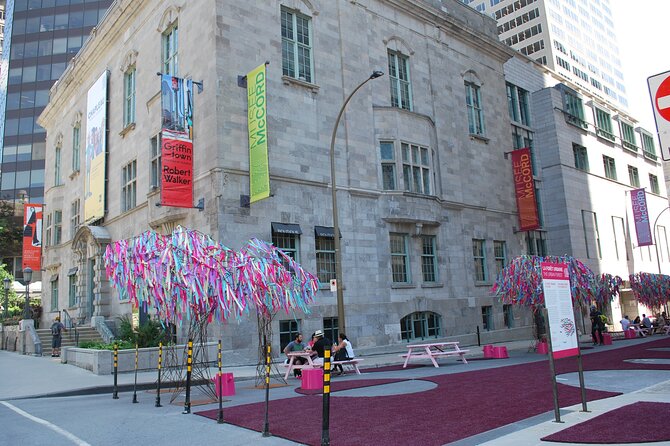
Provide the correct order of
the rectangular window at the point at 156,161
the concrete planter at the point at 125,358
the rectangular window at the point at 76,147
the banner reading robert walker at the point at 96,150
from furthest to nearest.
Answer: the rectangular window at the point at 76,147, the banner reading robert walker at the point at 96,150, the rectangular window at the point at 156,161, the concrete planter at the point at 125,358

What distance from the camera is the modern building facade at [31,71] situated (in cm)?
7719

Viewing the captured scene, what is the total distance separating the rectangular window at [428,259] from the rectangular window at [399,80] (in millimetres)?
7127

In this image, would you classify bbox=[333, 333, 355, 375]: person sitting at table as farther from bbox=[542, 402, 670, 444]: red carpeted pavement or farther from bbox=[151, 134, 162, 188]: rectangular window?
bbox=[151, 134, 162, 188]: rectangular window

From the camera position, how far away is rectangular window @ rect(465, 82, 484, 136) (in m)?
34.9

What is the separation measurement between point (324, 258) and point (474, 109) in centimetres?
1642

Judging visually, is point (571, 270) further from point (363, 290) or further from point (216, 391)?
point (216, 391)

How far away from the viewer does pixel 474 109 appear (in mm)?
35469

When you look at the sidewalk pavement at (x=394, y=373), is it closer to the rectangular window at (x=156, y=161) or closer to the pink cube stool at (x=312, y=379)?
the pink cube stool at (x=312, y=379)

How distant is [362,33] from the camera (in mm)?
28609

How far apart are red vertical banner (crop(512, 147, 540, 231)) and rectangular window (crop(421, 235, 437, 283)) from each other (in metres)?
9.37

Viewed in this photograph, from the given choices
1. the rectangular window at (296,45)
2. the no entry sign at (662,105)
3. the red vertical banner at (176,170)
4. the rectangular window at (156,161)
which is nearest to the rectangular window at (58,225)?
the rectangular window at (156,161)

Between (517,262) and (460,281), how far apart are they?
7670 millimetres

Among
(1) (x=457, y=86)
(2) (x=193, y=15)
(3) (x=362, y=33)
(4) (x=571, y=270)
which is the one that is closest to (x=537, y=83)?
(1) (x=457, y=86)

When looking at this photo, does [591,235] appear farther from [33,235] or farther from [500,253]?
[33,235]
